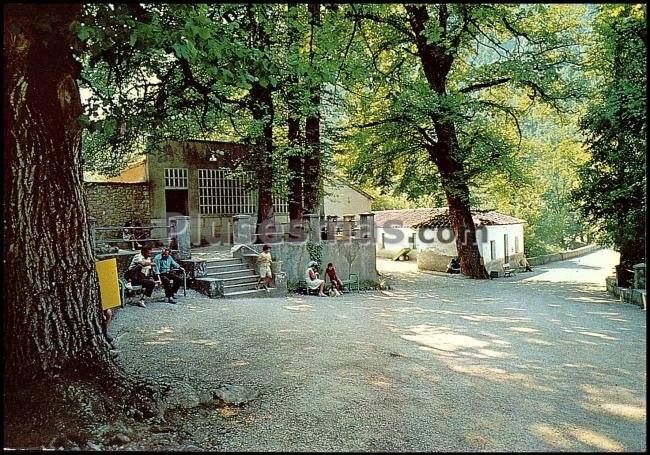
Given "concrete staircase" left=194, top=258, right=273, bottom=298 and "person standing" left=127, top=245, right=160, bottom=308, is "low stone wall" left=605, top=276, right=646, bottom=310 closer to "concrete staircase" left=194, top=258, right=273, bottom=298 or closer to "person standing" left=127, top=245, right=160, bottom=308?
"concrete staircase" left=194, top=258, right=273, bottom=298

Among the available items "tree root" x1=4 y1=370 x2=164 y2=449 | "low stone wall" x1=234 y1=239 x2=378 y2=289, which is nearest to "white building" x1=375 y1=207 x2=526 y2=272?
"low stone wall" x1=234 y1=239 x2=378 y2=289

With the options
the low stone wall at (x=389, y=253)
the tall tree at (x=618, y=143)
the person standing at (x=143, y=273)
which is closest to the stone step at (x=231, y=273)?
the person standing at (x=143, y=273)

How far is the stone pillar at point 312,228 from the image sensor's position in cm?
1750

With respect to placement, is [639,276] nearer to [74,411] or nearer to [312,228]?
[312,228]

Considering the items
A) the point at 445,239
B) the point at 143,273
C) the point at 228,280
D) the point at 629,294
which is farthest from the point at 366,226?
the point at 445,239

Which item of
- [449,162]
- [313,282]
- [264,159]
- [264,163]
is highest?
[449,162]

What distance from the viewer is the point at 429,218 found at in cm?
3203

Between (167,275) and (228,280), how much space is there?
2.62m

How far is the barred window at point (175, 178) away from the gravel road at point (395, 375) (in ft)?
33.0

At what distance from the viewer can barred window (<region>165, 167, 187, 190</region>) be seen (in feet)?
70.2

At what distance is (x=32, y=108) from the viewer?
4.88 m

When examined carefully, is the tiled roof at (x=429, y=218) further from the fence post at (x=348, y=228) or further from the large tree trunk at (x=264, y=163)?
the large tree trunk at (x=264, y=163)

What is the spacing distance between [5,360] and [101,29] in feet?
9.92

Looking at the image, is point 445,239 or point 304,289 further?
point 445,239
